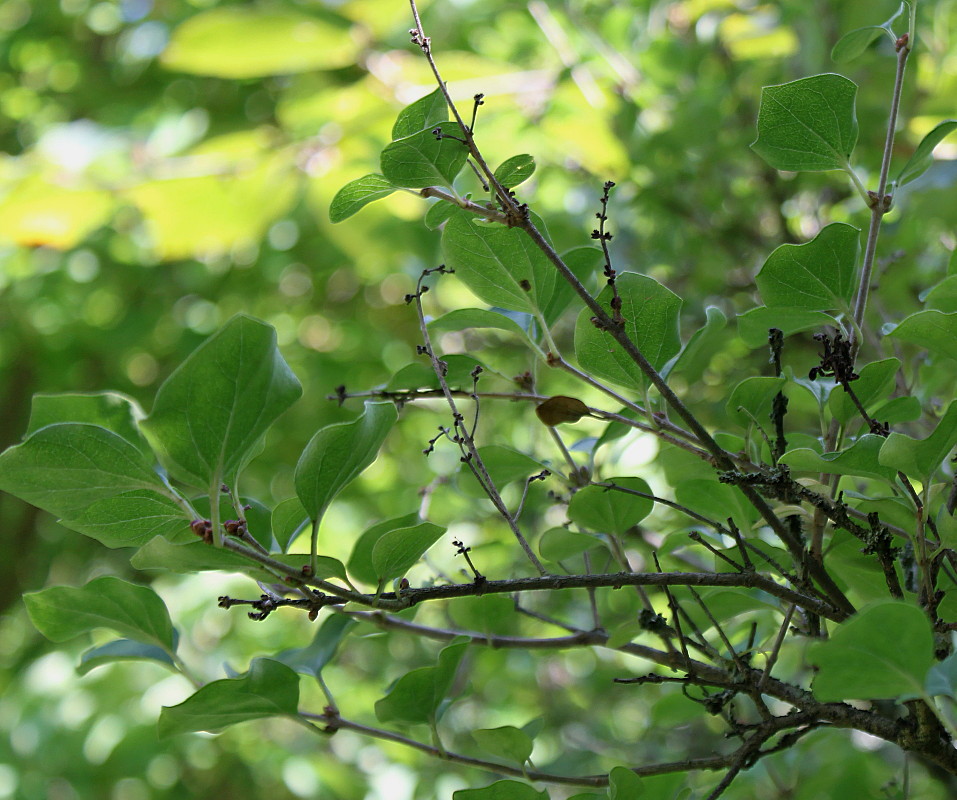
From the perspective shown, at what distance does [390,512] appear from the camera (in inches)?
49.4

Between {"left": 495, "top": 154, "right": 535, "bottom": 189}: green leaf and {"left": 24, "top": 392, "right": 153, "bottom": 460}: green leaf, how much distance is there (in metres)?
0.16

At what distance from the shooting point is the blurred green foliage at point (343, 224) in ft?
2.78

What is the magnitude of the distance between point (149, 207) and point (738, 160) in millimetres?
748

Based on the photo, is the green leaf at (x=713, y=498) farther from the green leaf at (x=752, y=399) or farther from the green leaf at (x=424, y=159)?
the green leaf at (x=424, y=159)

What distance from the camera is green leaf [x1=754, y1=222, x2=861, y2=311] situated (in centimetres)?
33

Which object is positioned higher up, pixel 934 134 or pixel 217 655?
pixel 934 134

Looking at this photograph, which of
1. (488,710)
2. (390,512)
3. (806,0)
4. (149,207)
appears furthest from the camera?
(488,710)

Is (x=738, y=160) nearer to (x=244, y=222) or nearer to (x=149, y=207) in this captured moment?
(x=244, y=222)

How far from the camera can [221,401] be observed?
0.26 meters

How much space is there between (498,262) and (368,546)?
0.45 feet

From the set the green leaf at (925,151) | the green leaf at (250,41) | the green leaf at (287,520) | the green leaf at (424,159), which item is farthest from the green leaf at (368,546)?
the green leaf at (250,41)

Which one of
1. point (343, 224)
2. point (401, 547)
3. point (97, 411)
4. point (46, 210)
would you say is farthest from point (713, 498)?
point (46, 210)

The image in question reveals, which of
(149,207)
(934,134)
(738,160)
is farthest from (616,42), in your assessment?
(934,134)

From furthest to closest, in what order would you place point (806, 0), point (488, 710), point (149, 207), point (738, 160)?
point (488, 710), point (149, 207), point (738, 160), point (806, 0)
